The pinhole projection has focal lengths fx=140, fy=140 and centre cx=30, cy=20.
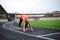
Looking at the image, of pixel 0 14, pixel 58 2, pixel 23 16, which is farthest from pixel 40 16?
pixel 0 14

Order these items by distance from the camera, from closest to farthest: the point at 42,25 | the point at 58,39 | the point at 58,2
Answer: the point at 58,39
the point at 58,2
the point at 42,25

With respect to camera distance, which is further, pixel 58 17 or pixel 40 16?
pixel 58 17

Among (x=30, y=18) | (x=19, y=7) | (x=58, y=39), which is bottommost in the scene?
(x=58, y=39)

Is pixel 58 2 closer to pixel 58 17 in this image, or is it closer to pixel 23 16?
pixel 58 17

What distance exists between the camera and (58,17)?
4910 millimetres

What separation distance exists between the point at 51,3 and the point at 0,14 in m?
1.77

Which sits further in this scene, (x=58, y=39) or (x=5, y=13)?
(x=5, y=13)

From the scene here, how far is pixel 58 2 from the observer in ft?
15.8

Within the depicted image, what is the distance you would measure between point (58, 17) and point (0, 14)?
1.99 meters

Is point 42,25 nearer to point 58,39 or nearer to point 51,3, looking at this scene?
point 51,3

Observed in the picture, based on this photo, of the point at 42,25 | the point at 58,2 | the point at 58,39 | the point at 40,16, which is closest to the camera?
the point at 58,39

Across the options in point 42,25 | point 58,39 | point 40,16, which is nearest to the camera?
point 58,39

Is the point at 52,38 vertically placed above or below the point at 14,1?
below

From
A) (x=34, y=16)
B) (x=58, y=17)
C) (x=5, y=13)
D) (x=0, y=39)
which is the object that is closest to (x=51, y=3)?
(x=58, y=17)
